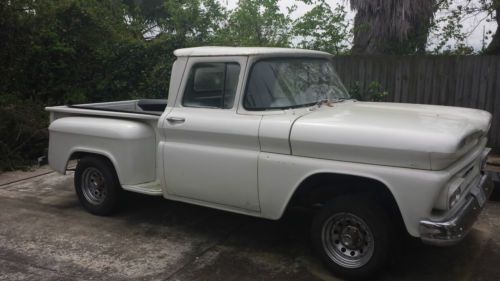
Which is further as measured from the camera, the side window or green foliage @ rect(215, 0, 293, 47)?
green foliage @ rect(215, 0, 293, 47)

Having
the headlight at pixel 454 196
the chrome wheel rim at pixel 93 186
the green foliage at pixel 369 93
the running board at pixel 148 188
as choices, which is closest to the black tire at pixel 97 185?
the chrome wheel rim at pixel 93 186

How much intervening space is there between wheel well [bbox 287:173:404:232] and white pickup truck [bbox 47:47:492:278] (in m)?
0.01

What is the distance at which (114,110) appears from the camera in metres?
6.04

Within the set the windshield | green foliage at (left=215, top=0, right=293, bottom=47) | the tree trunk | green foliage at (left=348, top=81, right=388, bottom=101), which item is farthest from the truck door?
the tree trunk

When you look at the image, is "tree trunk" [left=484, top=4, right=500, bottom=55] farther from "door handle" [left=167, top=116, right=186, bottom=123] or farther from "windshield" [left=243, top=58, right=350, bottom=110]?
"door handle" [left=167, top=116, right=186, bottom=123]

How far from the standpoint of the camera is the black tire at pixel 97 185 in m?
5.73

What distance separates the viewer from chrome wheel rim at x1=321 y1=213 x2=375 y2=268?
4109 mm

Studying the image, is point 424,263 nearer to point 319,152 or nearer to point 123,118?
point 319,152

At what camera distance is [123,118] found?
5.67 meters

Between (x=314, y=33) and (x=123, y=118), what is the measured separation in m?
6.79

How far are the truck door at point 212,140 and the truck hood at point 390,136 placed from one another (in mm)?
542

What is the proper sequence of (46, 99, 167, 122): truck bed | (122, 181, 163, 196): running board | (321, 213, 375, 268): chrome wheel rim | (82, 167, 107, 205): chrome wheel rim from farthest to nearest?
(82, 167, 107, 205): chrome wheel rim < (46, 99, 167, 122): truck bed < (122, 181, 163, 196): running board < (321, 213, 375, 268): chrome wheel rim

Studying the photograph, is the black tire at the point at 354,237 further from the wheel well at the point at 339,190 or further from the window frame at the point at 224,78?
the window frame at the point at 224,78

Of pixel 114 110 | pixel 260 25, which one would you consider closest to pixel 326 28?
pixel 260 25
